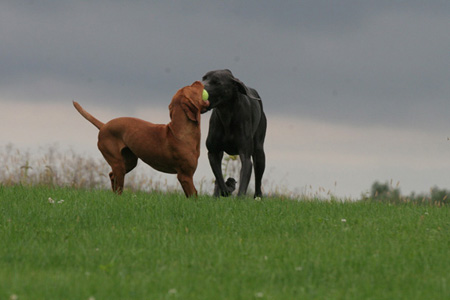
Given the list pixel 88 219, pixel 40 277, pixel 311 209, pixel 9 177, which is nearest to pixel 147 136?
pixel 88 219

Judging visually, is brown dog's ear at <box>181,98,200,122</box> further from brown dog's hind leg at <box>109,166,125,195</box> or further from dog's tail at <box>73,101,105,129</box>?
dog's tail at <box>73,101,105,129</box>

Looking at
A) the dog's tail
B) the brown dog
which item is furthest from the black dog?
the dog's tail

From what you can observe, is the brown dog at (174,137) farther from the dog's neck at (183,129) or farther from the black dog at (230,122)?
the black dog at (230,122)

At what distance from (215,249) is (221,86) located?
11.7 feet

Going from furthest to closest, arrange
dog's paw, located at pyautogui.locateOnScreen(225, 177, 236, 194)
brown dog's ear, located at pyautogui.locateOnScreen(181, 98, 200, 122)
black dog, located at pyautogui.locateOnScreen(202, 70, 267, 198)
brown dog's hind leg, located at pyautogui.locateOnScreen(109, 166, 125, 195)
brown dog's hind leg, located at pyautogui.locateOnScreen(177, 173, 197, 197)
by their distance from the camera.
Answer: dog's paw, located at pyautogui.locateOnScreen(225, 177, 236, 194)
black dog, located at pyautogui.locateOnScreen(202, 70, 267, 198)
brown dog's hind leg, located at pyautogui.locateOnScreen(109, 166, 125, 195)
brown dog's hind leg, located at pyautogui.locateOnScreen(177, 173, 197, 197)
brown dog's ear, located at pyautogui.locateOnScreen(181, 98, 200, 122)

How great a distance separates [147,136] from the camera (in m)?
8.67

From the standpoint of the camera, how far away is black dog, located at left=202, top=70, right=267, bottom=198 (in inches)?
367

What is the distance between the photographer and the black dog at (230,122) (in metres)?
9.31

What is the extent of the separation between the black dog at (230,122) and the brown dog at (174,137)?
2.05ft

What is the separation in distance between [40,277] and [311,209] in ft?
16.8

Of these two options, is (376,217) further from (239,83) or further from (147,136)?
(147,136)

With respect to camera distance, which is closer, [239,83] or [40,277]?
[40,277]

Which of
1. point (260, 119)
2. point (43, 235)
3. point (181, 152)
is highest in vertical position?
point (260, 119)

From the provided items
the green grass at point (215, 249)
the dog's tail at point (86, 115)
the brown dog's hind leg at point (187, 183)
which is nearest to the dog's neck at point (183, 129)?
the brown dog's hind leg at point (187, 183)
